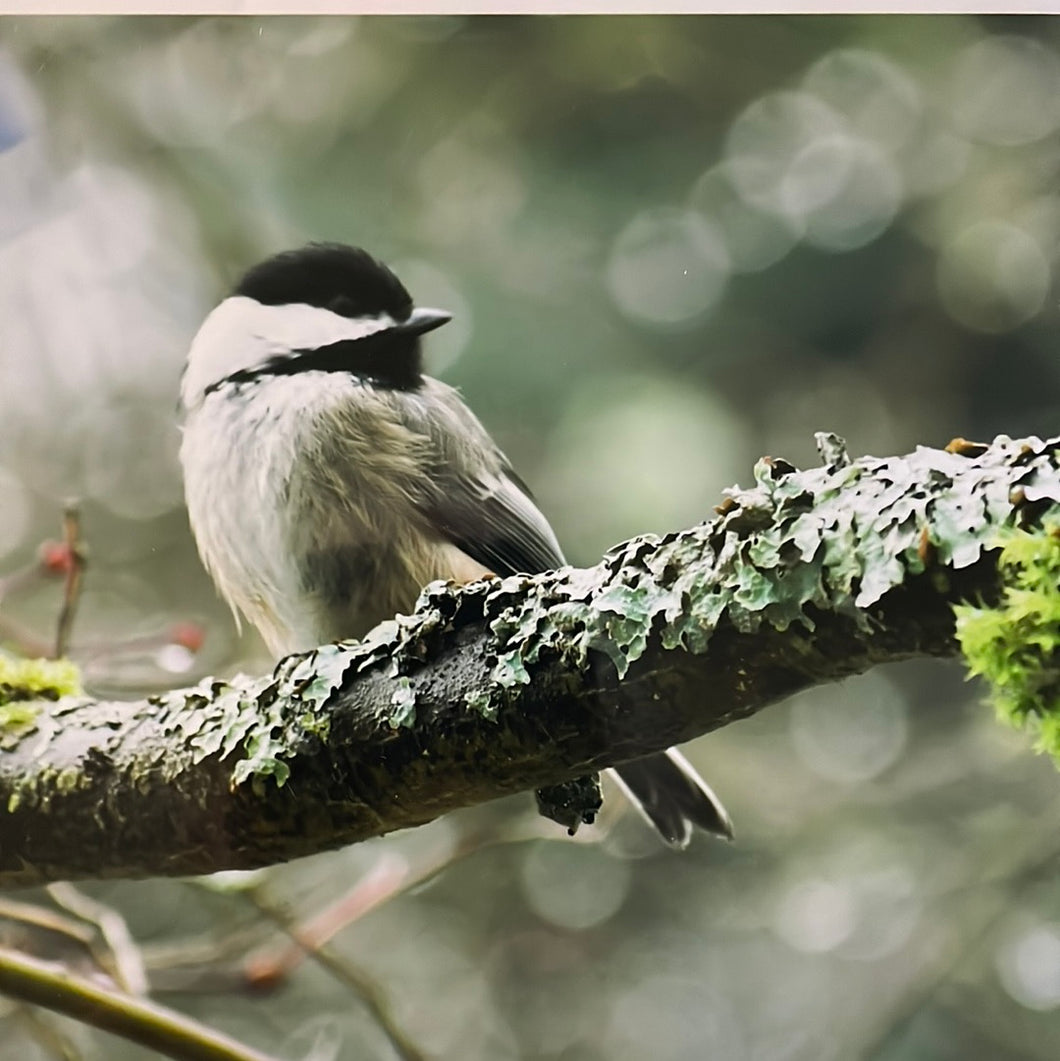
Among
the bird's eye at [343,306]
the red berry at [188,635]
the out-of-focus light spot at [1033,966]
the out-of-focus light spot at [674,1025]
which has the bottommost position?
the out-of-focus light spot at [1033,966]

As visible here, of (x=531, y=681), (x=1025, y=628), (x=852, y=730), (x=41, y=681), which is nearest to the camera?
(x=1025, y=628)

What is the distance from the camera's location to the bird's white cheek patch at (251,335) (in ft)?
3.15

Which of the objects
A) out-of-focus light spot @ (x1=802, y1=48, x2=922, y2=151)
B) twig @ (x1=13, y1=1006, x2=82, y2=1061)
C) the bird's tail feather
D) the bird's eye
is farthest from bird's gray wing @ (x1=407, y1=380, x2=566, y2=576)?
twig @ (x1=13, y1=1006, x2=82, y2=1061)

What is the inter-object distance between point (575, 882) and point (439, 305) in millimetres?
530

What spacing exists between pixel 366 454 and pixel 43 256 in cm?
38

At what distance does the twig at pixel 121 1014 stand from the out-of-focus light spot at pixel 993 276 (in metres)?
0.91

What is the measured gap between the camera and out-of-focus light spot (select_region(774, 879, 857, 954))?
878mm

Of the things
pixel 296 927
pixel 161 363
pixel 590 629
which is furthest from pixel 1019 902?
pixel 161 363

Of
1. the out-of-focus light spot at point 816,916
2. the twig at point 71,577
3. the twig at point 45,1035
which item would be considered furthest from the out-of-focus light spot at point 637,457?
the twig at point 45,1035

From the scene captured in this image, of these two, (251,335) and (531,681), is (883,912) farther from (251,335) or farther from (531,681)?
(251,335)

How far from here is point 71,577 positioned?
37.8 inches

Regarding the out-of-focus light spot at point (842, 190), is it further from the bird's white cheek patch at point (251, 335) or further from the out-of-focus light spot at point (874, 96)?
the bird's white cheek patch at point (251, 335)

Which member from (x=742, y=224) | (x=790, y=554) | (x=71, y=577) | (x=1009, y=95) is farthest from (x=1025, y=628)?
(x=71, y=577)

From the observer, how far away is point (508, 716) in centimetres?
71
